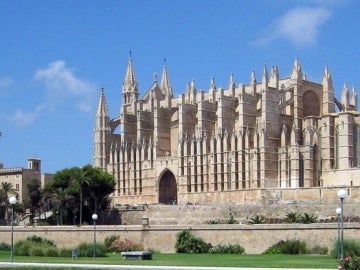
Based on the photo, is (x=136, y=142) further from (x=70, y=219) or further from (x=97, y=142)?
(x=70, y=219)

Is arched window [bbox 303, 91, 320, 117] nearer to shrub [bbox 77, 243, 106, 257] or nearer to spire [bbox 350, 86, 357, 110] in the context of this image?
spire [bbox 350, 86, 357, 110]

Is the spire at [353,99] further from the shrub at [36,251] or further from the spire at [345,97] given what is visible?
the shrub at [36,251]

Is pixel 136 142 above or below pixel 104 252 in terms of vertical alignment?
above

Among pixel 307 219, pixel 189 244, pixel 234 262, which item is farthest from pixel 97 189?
pixel 234 262

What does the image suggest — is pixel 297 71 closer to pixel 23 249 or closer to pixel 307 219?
pixel 307 219

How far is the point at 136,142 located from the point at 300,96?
19.7 m

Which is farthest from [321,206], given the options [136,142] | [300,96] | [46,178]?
[46,178]

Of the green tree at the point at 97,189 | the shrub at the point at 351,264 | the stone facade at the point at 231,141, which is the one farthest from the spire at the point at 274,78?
the shrub at the point at 351,264

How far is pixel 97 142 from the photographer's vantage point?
8825 centimetres

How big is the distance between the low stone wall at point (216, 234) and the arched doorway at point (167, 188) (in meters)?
25.7

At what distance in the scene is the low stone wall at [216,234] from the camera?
43469 mm

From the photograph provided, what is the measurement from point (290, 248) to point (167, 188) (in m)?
38.2

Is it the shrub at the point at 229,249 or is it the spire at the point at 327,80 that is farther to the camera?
the spire at the point at 327,80

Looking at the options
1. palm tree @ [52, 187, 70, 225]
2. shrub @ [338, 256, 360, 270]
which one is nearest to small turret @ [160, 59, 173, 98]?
palm tree @ [52, 187, 70, 225]
